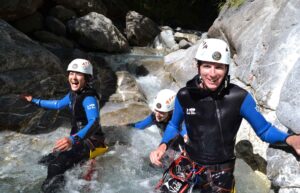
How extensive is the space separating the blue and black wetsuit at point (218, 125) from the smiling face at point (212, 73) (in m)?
0.11

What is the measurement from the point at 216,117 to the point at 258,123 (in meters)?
0.44

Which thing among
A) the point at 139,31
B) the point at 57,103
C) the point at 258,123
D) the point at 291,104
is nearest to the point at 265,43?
the point at 291,104

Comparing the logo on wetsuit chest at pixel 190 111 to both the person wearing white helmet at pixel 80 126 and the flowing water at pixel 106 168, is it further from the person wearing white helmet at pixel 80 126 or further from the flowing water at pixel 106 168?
the flowing water at pixel 106 168

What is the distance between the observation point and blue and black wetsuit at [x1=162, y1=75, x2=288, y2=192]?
12.8 feet

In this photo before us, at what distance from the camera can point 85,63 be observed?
5.74 m

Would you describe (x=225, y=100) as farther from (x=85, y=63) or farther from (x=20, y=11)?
(x=20, y=11)

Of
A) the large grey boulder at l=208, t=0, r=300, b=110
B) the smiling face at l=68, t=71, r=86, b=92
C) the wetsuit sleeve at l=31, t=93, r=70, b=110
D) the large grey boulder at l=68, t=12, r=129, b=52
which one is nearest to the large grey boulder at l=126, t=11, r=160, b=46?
the large grey boulder at l=68, t=12, r=129, b=52

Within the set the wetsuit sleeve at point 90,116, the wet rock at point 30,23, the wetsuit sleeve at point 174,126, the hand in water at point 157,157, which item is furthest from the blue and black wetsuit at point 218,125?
the wet rock at point 30,23

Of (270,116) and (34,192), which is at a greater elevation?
(270,116)

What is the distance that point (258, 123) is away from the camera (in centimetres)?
390

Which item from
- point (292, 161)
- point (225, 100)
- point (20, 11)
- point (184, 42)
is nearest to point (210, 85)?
point (225, 100)

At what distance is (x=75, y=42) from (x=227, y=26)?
6887mm

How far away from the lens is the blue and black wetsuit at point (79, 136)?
17.3 ft

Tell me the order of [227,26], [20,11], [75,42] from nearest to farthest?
[227,26] → [20,11] → [75,42]
